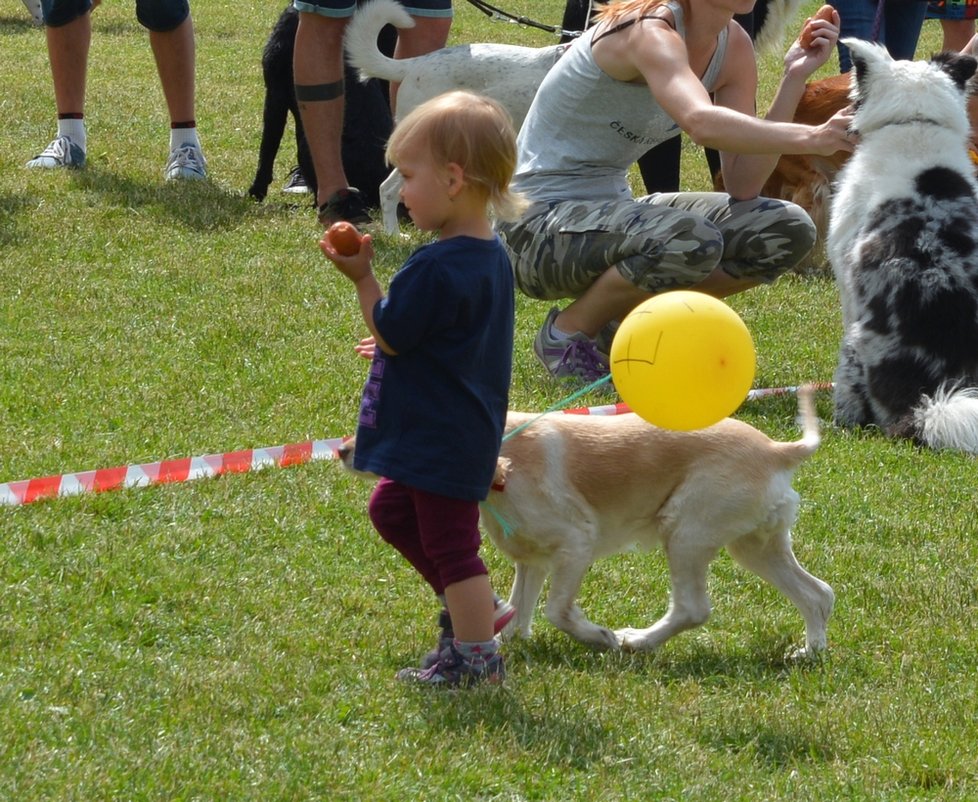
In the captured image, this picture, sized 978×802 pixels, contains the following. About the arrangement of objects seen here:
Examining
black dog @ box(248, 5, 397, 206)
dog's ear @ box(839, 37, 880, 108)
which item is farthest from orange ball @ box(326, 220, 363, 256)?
black dog @ box(248, 5, 397, 206)

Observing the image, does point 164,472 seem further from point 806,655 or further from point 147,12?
point 147,12

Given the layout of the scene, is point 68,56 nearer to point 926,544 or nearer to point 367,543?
point 367,543

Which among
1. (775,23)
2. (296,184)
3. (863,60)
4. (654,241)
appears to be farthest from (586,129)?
(296,184)

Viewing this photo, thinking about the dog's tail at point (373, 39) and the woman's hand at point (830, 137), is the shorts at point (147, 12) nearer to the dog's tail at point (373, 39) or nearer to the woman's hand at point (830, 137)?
the dog's tail at point (373, 39)

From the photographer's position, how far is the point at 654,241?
5406mm

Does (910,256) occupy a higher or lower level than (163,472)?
higher

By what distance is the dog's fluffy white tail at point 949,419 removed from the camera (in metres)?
5.12

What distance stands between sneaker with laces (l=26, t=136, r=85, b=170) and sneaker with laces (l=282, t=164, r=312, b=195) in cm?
127

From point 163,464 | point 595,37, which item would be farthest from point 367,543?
point 595,37

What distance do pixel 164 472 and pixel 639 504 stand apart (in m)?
1.75

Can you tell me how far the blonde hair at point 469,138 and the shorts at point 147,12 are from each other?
5790 millimetres

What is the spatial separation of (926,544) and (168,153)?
6439 mm

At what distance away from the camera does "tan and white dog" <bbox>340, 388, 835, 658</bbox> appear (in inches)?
136

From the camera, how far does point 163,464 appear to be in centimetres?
464
